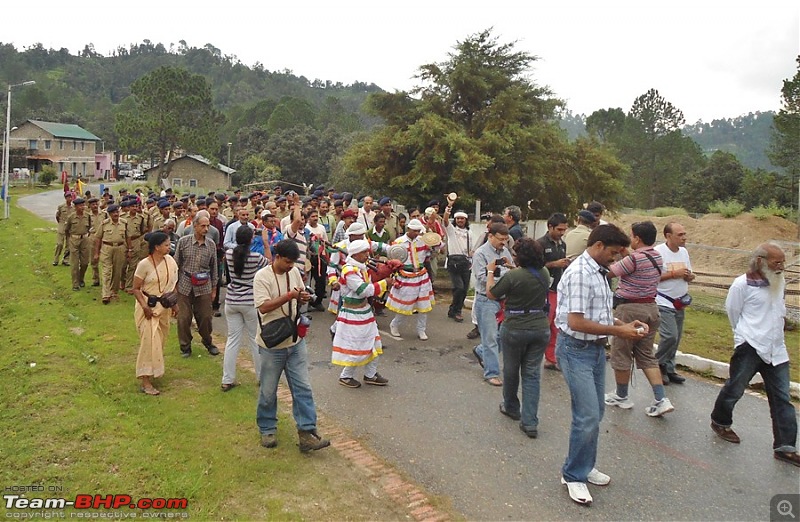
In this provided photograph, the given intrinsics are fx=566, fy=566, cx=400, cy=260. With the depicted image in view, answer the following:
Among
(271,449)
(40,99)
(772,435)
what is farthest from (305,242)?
(40,99)

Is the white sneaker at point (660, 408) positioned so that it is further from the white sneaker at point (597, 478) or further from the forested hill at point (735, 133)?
the forested hill at point (735, 133)

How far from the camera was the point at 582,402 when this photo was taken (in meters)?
4.20

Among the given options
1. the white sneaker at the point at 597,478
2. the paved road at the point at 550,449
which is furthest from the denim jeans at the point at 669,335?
the white sneaker at the point at 597,478

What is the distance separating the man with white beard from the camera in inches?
192

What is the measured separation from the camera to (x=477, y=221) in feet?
41.4

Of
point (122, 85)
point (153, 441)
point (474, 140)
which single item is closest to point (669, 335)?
point (153, 441)

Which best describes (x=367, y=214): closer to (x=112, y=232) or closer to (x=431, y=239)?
(x=431, y=239)

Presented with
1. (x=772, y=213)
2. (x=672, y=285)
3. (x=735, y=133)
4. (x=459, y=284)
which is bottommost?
(x=459, y=284)

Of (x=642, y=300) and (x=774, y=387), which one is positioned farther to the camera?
(x=642, y=300)

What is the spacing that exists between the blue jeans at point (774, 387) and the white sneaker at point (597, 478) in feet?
5.52

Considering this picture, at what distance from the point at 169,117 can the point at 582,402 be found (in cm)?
4910

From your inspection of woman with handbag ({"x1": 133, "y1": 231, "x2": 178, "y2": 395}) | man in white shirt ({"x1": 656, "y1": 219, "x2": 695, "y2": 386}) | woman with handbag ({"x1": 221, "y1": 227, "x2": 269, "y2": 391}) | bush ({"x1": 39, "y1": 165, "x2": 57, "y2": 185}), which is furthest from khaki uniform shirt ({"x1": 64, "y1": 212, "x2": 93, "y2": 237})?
bush ({"x1": 39, "y1": 165, "x2": 57, "y2": 185})

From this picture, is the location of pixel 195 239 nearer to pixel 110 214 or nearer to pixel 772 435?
pixel 110 214

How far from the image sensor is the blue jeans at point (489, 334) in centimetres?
660
